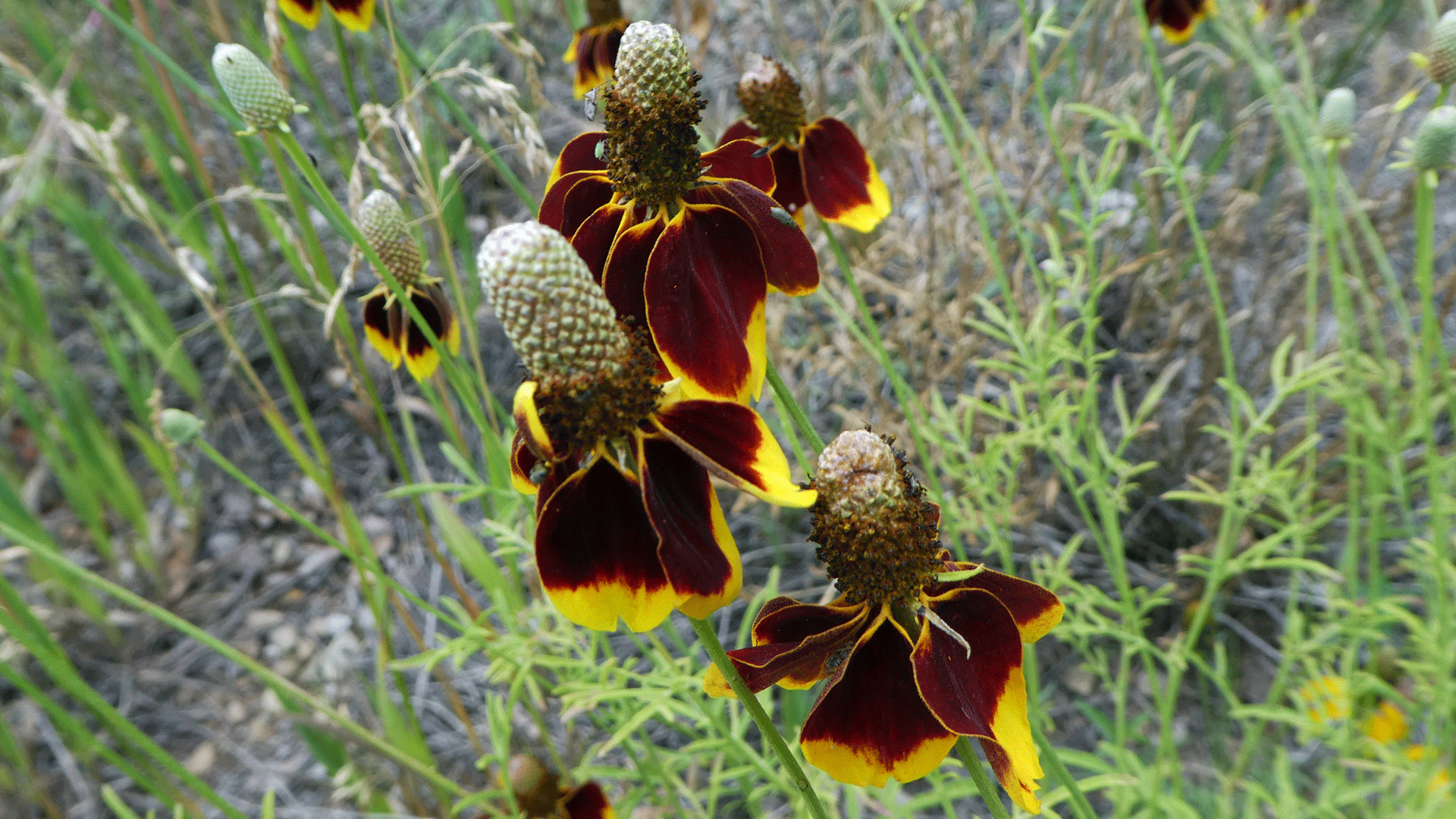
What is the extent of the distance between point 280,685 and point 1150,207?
1844 mm

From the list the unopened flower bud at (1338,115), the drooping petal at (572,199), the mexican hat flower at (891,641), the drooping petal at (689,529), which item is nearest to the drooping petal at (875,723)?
the mexican hat flower at (891,641)

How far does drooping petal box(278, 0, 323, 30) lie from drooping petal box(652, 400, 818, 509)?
104 cm

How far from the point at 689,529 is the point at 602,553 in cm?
6

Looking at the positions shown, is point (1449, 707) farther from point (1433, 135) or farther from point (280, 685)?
point (280, 685)

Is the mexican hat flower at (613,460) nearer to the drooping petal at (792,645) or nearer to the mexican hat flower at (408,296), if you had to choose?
the drooping petal at (792,645)

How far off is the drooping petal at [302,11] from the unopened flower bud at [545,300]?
1008 millimetres

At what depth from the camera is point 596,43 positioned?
5.15 feet

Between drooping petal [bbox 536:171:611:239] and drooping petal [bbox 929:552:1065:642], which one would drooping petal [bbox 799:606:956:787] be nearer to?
drooping petal [bbox 929:552:1065:642]

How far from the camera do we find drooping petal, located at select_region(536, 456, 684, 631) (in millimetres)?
612

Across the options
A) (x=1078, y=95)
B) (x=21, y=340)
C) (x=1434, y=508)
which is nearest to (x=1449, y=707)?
(x=1434, y=508)

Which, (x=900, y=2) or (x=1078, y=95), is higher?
(x=900, y=2)

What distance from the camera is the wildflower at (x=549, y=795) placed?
1.29m

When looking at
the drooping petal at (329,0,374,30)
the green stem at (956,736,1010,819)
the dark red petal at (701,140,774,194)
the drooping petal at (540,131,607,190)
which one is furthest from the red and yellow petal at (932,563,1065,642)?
the drooping petal at (329,0,374,30)

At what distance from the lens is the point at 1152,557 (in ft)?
7.00
